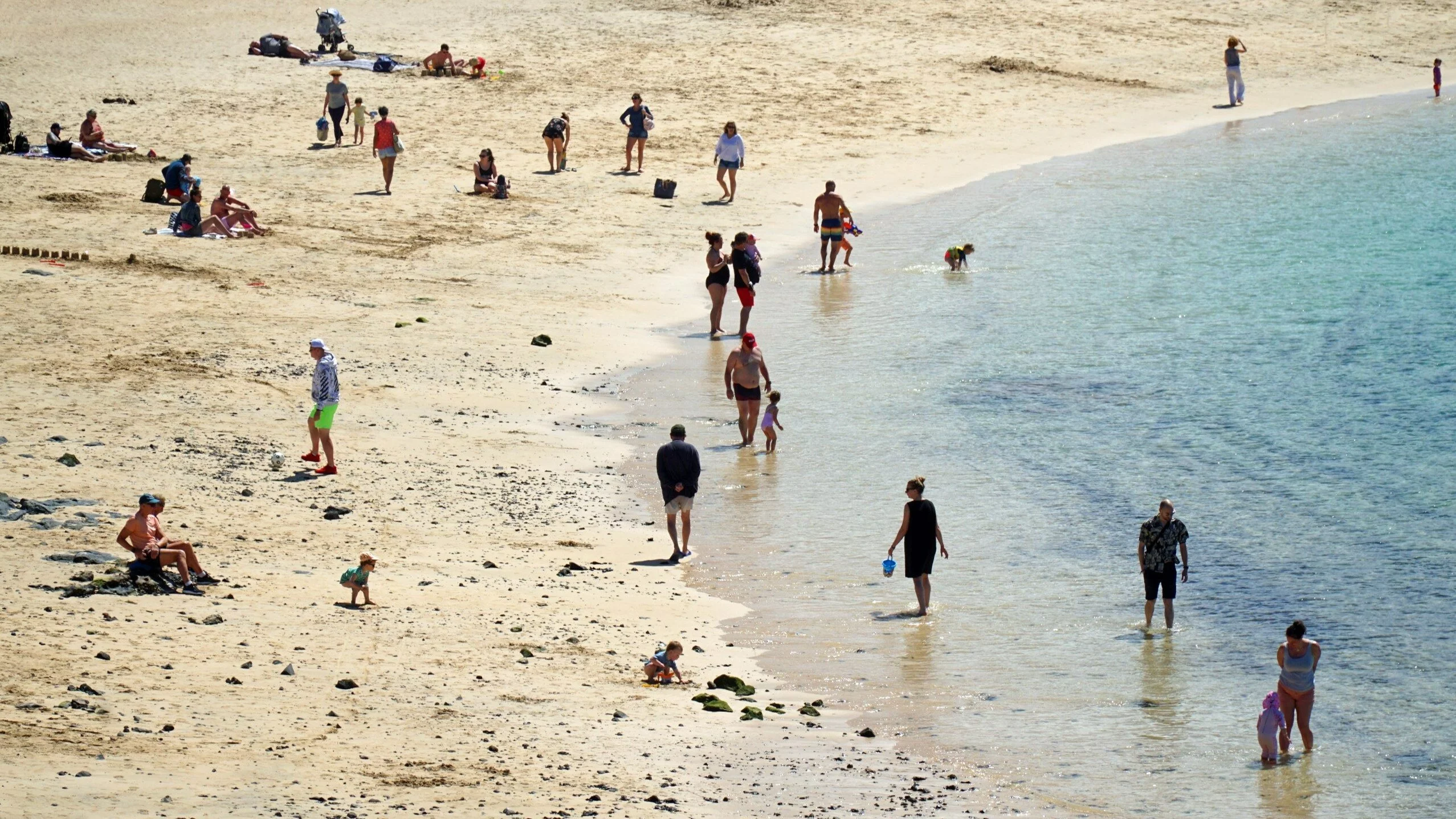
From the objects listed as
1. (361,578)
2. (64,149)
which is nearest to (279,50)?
(64,149)

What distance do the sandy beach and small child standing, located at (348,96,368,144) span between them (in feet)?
2.17

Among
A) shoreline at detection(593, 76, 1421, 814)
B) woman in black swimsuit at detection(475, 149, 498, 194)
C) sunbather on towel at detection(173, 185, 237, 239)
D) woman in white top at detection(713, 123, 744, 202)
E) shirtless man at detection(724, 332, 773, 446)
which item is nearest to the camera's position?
shoreline at detection(593, 76, 1421, 814)

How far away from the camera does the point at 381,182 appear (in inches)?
1139

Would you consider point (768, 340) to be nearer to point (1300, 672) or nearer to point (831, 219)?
point (831, 219)

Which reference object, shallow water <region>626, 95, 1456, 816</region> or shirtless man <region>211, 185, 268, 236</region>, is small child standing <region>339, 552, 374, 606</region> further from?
shirtless man <region>211, 185, 268, 236</region>

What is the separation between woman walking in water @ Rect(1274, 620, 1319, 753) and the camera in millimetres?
11859

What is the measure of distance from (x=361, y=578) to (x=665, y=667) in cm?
249

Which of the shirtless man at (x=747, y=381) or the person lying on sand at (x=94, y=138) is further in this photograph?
the person lying on sand at (x=94, y=138)

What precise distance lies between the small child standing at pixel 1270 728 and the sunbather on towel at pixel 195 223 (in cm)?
1774

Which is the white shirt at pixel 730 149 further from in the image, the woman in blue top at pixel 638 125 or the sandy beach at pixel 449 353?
the woman in blue top at pixel 638 125

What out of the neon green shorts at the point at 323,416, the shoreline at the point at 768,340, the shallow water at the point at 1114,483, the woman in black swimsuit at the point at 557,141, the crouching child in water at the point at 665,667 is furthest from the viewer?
the woman in black swimsuit at the point at 557,141

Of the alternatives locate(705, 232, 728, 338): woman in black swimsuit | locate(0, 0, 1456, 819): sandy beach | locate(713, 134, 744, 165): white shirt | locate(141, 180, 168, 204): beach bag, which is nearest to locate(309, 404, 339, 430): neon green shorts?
locate(0, 0, 1456, 819): sandy beach

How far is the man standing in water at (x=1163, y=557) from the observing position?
1388 centimetres

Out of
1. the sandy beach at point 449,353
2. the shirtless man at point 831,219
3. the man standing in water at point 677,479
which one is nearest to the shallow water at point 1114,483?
the man standing in water at point 677,479
